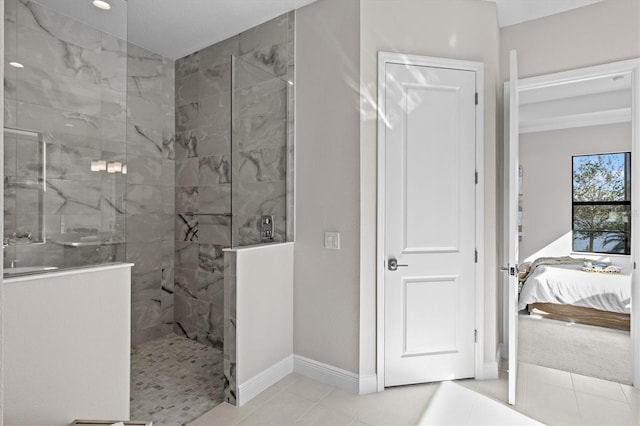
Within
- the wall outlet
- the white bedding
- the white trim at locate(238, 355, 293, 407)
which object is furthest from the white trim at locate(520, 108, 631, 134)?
the white trim at locate(238, 355, 293, 407)

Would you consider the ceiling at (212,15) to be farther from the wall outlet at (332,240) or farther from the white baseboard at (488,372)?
the white baseboard at (488,372)

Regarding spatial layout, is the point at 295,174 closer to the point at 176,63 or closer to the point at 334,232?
the point at 334,232

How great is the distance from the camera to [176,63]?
3.70 meters

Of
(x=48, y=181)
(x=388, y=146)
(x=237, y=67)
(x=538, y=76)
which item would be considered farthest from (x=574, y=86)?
(x=48, y=181)

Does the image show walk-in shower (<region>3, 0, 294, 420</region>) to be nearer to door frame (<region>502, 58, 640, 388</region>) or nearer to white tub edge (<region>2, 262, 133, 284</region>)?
white tub edge (<region>2, 262, 133, 284</region>)

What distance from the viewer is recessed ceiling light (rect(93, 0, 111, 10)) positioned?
5.57 feet

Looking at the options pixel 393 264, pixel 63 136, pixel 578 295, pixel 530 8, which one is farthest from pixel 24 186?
pixel 578 295

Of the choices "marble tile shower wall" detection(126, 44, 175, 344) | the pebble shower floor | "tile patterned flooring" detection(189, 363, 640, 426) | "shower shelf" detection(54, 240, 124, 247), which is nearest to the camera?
"shower shelf" detection(54, 240, 124, 247)

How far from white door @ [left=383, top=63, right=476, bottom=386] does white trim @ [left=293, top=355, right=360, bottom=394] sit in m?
0.25

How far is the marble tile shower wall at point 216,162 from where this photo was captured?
2.62 metres

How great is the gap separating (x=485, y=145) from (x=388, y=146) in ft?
2.54

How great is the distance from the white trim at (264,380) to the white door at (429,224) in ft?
2.49

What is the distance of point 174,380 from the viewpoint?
2689 mm

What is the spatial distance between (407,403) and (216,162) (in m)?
2.58
